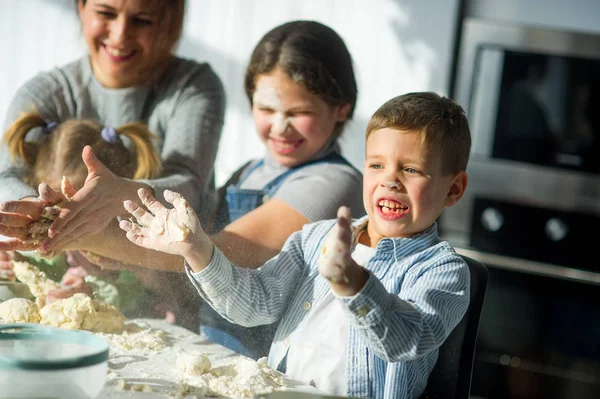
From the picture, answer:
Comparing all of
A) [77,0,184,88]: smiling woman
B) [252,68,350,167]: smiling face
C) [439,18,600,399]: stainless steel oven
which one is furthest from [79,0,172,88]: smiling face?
[439,18,600,399]: stainless steel oven

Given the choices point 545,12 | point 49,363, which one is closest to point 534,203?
point 545,12

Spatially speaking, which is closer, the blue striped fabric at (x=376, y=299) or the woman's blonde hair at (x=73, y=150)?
the blue striped fabric at (x=376, y=299)

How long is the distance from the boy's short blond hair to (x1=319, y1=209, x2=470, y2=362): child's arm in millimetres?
116

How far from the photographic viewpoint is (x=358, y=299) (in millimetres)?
714

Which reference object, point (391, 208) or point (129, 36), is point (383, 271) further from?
point (129, 36)

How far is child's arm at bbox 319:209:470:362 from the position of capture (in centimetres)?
69

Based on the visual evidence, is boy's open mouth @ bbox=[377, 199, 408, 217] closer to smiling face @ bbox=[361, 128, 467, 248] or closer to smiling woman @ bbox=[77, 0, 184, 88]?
smiling face @ bbox=[361, 128, 467, 248]

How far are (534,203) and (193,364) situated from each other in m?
1.43

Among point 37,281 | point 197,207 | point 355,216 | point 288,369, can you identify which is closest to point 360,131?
point 355,216

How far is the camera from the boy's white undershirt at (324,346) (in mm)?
876

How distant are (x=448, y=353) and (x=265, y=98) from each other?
1.36ft

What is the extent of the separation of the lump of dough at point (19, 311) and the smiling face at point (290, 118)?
1.24ft

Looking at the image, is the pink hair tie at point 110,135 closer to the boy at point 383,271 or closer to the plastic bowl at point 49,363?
the boy at point 383,271

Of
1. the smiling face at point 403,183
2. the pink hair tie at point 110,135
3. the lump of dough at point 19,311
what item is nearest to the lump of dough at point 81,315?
the lump of dough at point 19,311
